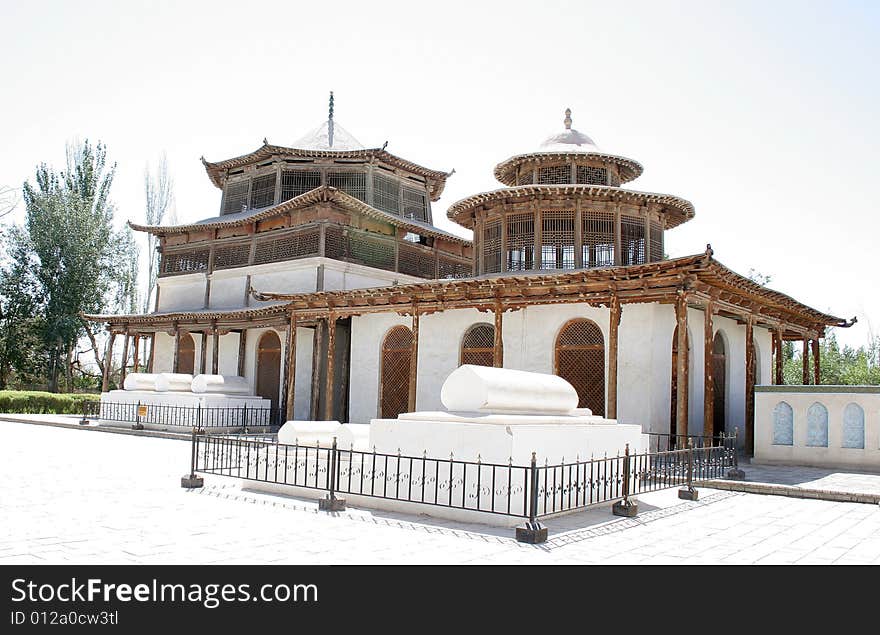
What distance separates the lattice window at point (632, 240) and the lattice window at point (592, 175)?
173 cm

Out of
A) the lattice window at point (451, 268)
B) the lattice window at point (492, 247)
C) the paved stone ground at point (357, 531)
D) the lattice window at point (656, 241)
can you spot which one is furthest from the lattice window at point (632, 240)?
the lattice window at point (451, 268)

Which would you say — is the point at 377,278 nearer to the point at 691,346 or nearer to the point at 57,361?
the point at 691,346

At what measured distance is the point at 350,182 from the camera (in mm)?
28172

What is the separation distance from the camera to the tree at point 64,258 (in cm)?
3875

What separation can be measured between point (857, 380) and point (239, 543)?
2882 cm

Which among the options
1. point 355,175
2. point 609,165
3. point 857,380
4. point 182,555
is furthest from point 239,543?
point 857,380

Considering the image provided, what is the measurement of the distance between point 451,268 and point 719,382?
1344cm

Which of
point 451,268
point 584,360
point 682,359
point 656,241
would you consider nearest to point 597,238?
point 656,241

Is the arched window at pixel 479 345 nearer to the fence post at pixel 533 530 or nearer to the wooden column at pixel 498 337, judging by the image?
the wooden column at pixel 498 337

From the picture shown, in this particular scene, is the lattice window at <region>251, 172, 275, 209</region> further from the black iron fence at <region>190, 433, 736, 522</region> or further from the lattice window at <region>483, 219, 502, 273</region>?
the black iron fence at <region>190, 433, 736, 522</region>

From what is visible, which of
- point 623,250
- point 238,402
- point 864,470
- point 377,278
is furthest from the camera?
point 377,278

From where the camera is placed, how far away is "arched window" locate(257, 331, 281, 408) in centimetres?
2586

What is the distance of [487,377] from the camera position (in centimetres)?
897

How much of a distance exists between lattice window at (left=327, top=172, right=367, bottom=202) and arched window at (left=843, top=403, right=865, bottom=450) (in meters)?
18.6
